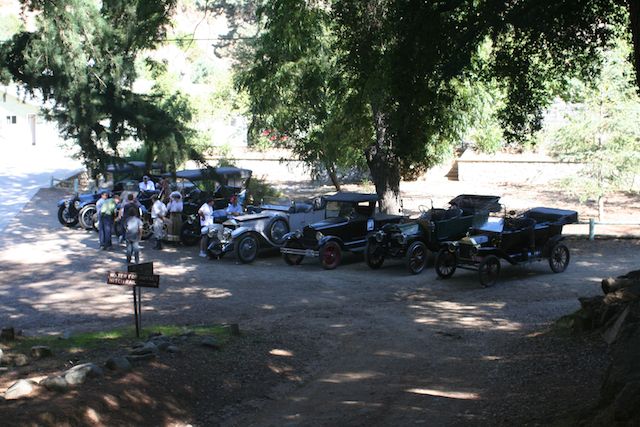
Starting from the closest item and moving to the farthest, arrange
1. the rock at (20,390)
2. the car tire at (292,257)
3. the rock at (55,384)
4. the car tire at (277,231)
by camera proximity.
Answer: the rock at (20,390) < the rock at (55,384) < the car tire at (292,257) < the car tire at (277,231)

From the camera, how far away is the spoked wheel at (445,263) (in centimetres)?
1694

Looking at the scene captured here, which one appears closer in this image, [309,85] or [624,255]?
[624,255]

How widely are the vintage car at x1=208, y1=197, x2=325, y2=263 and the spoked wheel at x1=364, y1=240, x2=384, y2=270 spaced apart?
256 centimetres

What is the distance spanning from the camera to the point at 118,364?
8680 mm

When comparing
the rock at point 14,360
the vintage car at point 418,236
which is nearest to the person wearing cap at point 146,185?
the vintage car at point 418,236

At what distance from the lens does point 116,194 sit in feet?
78.4

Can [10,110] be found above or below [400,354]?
above

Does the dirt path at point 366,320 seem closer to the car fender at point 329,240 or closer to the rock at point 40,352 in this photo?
the car fender at point 329,240

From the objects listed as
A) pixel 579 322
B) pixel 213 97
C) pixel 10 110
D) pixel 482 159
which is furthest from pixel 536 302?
pixel 10 110

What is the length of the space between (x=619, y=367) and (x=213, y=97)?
41846mm

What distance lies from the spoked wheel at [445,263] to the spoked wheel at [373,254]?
195 centimetres

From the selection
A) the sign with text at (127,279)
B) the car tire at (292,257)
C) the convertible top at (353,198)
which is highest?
the convertible top at (353,198)

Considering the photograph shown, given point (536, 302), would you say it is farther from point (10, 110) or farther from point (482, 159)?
point (10, 110)

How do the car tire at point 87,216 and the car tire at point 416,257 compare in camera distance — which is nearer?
the car tire at point 416,257
